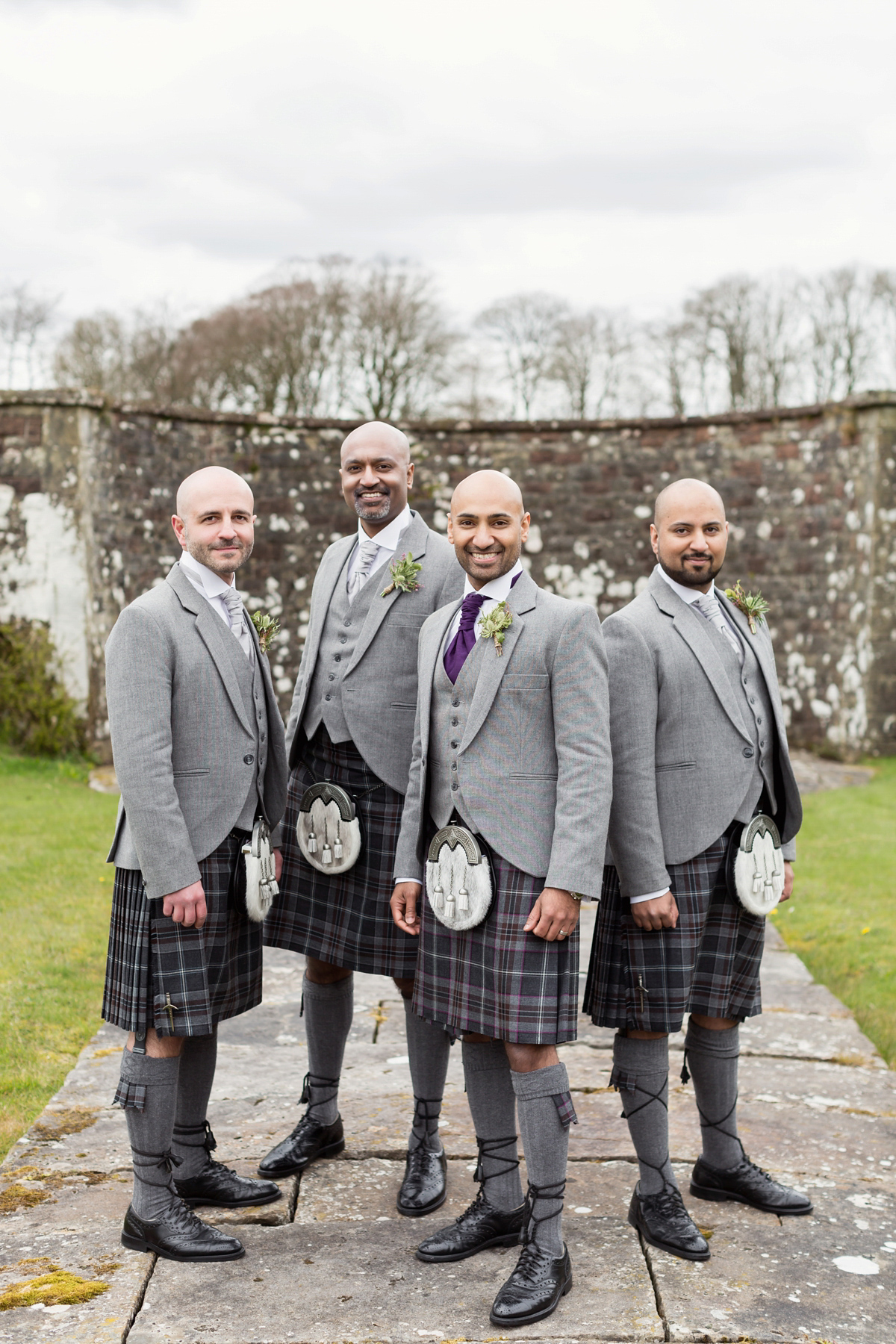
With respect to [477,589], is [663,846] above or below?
below

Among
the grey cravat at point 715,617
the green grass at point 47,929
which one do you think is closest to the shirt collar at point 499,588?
the grey cravat at point 715,617

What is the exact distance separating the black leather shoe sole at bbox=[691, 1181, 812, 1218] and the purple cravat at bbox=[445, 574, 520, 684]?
5.07ft

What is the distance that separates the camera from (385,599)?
3324 mm

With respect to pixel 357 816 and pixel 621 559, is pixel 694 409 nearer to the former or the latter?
pixel 621 559

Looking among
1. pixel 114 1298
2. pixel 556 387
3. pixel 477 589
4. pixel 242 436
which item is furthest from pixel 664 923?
pixel 556 387

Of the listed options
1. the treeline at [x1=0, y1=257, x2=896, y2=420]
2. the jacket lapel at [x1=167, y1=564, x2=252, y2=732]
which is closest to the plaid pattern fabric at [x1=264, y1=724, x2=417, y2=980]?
the jacket lapel at [x1=167, y1=564, x2=252, y2=732]

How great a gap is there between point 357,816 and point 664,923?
2.94 feet

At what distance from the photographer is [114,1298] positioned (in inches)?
102

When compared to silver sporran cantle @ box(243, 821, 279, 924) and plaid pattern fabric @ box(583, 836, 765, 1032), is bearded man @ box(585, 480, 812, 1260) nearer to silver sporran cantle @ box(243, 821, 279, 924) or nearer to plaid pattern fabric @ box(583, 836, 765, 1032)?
plaid pattern fabric @ box(583, 836, 765, 1032)

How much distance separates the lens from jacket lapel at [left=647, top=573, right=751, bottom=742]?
9.76ft

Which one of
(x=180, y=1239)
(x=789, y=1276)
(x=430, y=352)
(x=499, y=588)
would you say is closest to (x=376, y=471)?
(x=499, y=588)

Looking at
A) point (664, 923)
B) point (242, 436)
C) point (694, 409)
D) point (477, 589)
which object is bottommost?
point (664, 923)

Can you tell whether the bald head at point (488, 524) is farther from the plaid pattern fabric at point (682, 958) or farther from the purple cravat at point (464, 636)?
the plaid pattern fabric at point (682, 958)

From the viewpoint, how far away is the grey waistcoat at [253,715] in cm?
302
